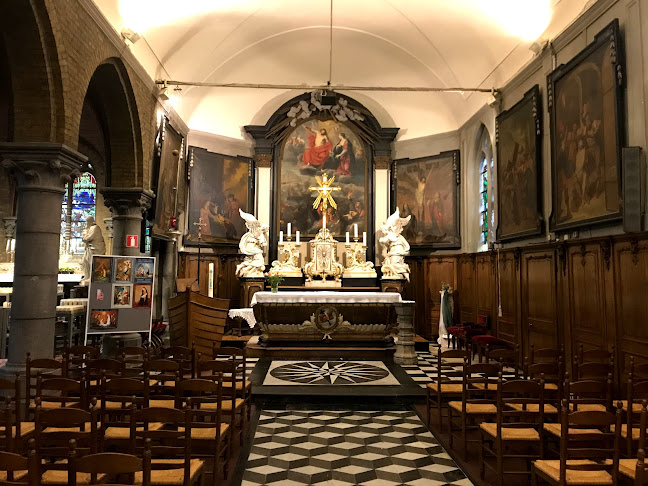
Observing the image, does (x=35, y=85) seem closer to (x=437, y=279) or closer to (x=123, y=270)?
(x=123, y=270)

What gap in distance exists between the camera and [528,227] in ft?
33.2

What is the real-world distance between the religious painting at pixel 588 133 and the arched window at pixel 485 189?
385 centimetres

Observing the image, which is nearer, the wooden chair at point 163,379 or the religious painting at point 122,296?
the wooden chair at point 163,379

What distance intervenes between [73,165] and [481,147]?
35.1 feet

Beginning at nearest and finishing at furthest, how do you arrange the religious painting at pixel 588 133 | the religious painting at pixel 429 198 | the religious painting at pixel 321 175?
the religious painting at pixel 588 133 → the religious painting at pixel 429 198 → the religious painting at pixel 321 175

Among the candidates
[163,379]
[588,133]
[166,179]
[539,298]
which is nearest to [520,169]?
[588,133]

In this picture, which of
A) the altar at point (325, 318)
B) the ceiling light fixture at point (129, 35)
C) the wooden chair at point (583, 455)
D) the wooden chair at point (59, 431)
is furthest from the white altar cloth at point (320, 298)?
the wooden chair at point (59, 431)

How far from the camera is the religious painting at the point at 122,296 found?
804 centimetres

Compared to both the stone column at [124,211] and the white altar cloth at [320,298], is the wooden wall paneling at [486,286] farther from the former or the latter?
the stone column at [124,211]

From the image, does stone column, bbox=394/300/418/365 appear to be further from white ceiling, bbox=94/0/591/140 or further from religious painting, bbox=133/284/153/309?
white ceiling, bbox=94/0/591/140

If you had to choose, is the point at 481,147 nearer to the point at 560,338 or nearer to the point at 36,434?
the point at 560,338

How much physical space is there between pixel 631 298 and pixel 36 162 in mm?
8155

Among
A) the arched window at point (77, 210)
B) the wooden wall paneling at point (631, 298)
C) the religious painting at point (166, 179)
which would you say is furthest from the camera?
the arched window at point (77, 210)

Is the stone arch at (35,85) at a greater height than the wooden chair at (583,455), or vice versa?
the stone arch at (35,85)
